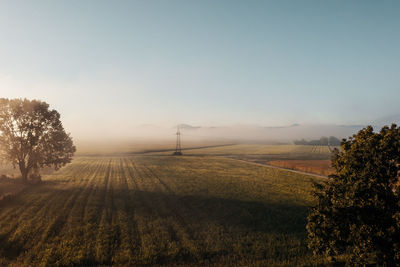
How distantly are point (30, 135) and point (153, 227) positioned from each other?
121 feet

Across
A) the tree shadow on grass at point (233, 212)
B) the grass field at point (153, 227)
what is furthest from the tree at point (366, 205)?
the tree shadow on grass at point (233, 212)

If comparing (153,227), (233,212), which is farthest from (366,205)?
(153,227)

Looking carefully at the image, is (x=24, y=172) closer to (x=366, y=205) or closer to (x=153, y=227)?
(x=153, y=227)

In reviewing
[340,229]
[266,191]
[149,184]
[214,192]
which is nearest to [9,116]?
[149,184]

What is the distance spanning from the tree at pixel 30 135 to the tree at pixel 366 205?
49434mm

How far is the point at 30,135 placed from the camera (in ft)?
139

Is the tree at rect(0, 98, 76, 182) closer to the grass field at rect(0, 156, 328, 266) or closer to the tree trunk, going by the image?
the tree trunk

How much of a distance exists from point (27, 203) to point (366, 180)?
3713cm

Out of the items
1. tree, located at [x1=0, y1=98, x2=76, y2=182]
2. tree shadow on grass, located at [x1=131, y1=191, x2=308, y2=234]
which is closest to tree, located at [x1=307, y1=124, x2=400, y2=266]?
tree shadow on grass, located at [x1=131, y1=191, x2=308, y2=234]

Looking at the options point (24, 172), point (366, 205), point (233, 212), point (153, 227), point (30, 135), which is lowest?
point (233, 212)

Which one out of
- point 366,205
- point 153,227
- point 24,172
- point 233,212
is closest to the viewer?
point 366,205

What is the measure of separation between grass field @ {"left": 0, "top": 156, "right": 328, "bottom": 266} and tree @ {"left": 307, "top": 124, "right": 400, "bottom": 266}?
3.94m

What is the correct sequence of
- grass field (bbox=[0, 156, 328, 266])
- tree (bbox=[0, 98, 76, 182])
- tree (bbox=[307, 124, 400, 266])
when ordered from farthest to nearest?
tree (bbox=[0, 98, 76, 182]), grass field (bbox=[0, 156, 328, 266]), tree (bbox=[307, 124, 400, 266])

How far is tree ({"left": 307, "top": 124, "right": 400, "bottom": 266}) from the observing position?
11539mm
